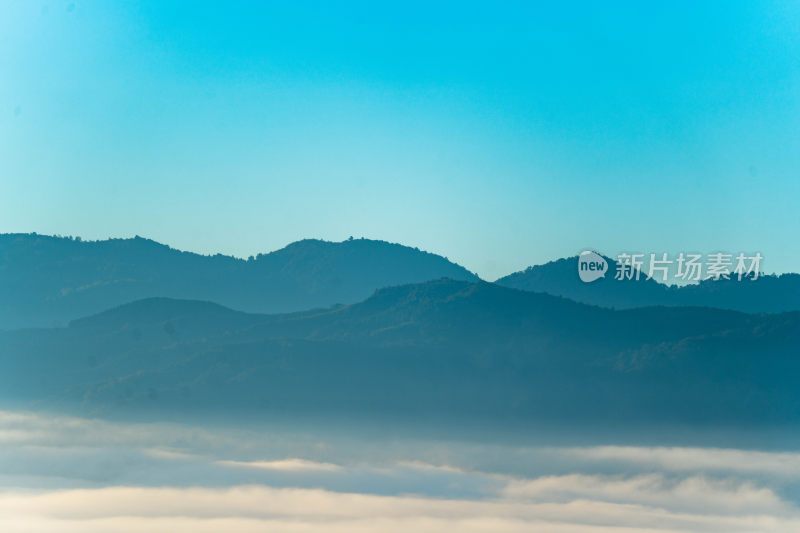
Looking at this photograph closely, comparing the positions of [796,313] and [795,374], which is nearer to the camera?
[795,374]

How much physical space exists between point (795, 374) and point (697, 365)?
17.4 m

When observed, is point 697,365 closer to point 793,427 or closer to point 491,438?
point 793,427

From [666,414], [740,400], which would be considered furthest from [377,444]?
[740,400]

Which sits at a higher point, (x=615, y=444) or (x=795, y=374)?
(x=795, y=374)

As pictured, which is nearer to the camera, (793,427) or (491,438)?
(793,427)

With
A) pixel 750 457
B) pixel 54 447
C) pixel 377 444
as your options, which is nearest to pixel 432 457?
pixel 377 444

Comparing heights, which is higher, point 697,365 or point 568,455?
point 697,365

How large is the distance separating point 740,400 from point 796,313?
19.6 m

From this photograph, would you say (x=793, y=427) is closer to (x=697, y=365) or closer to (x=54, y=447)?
(x=697, y=365)

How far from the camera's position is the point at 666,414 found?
196625 mm

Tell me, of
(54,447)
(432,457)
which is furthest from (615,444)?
(54,447)

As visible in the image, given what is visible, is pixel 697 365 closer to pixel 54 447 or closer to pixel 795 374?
pixel 795 374

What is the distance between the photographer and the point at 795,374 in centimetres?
18388

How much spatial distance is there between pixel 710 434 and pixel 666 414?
926cm
